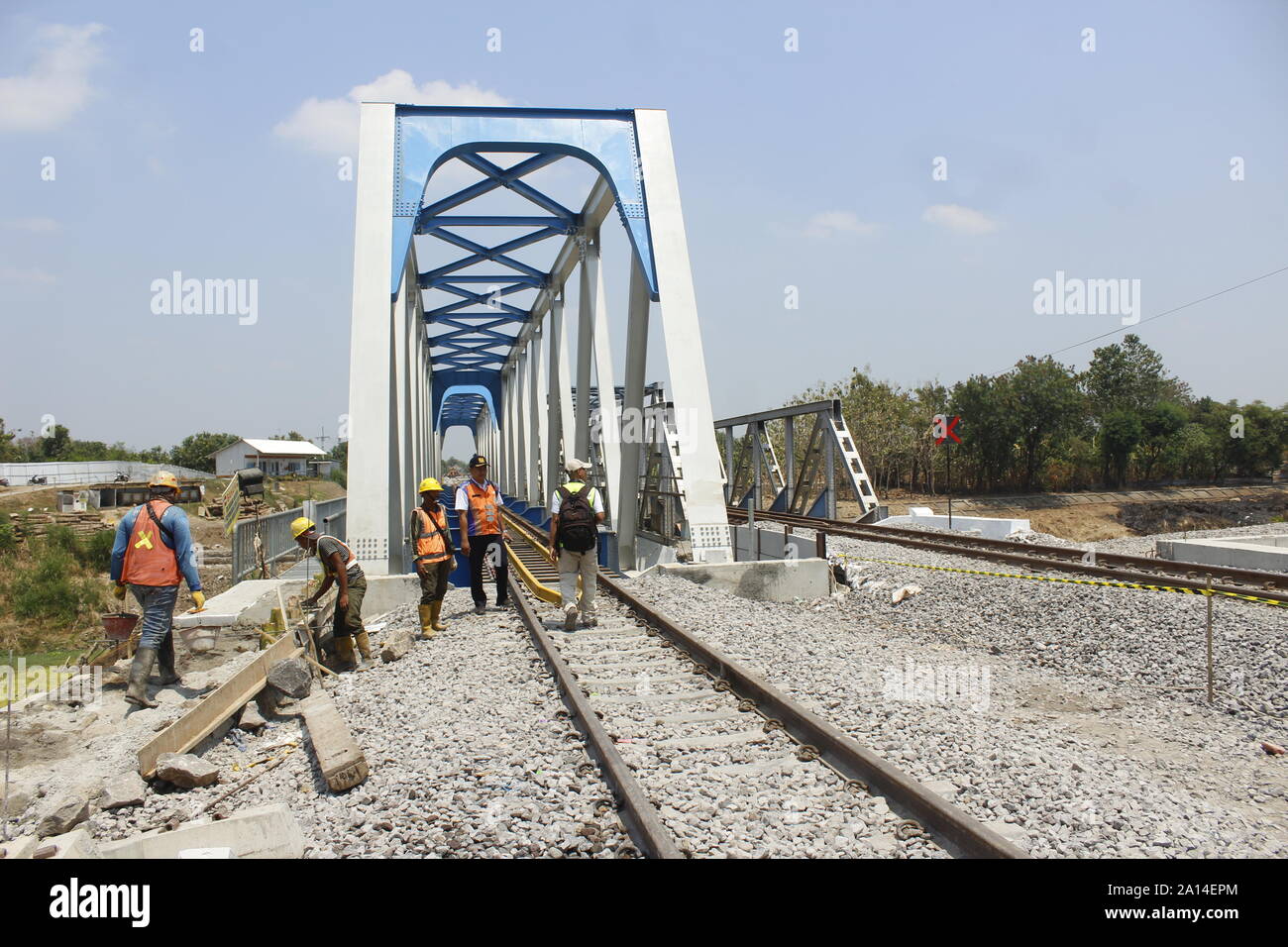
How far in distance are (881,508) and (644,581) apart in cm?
952

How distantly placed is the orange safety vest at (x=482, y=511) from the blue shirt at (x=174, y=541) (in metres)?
3.15

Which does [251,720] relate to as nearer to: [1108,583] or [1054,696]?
[1054,696]

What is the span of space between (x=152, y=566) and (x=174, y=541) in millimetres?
232

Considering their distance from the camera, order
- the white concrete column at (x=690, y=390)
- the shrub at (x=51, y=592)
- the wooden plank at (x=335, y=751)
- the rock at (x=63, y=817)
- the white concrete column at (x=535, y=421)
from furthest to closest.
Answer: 1. the white concrete column at (x=535, y=421)
2. the shrub at (x=51, y=592)
3. the white concrete column at (x=690, y=390)
4. the wooden plank at (x=335, y=751)
5. the rock at (x=63, y=817)

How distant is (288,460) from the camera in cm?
7962

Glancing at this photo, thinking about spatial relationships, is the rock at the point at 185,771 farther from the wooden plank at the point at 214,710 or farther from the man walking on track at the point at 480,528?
the man walking on track at the point at 480,528

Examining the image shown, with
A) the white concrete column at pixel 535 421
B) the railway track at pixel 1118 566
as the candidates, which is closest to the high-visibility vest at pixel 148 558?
the railway track at pixel 1118 566

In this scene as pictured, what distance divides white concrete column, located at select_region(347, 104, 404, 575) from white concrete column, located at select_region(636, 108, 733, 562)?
365 cm

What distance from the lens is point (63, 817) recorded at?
3.84 metres

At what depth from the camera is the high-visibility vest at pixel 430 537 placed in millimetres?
8195

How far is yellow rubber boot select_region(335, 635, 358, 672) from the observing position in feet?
24.3

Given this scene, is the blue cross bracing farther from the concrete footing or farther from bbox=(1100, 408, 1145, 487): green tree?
bbox=(1100, 408, 1145, 487): green tree
